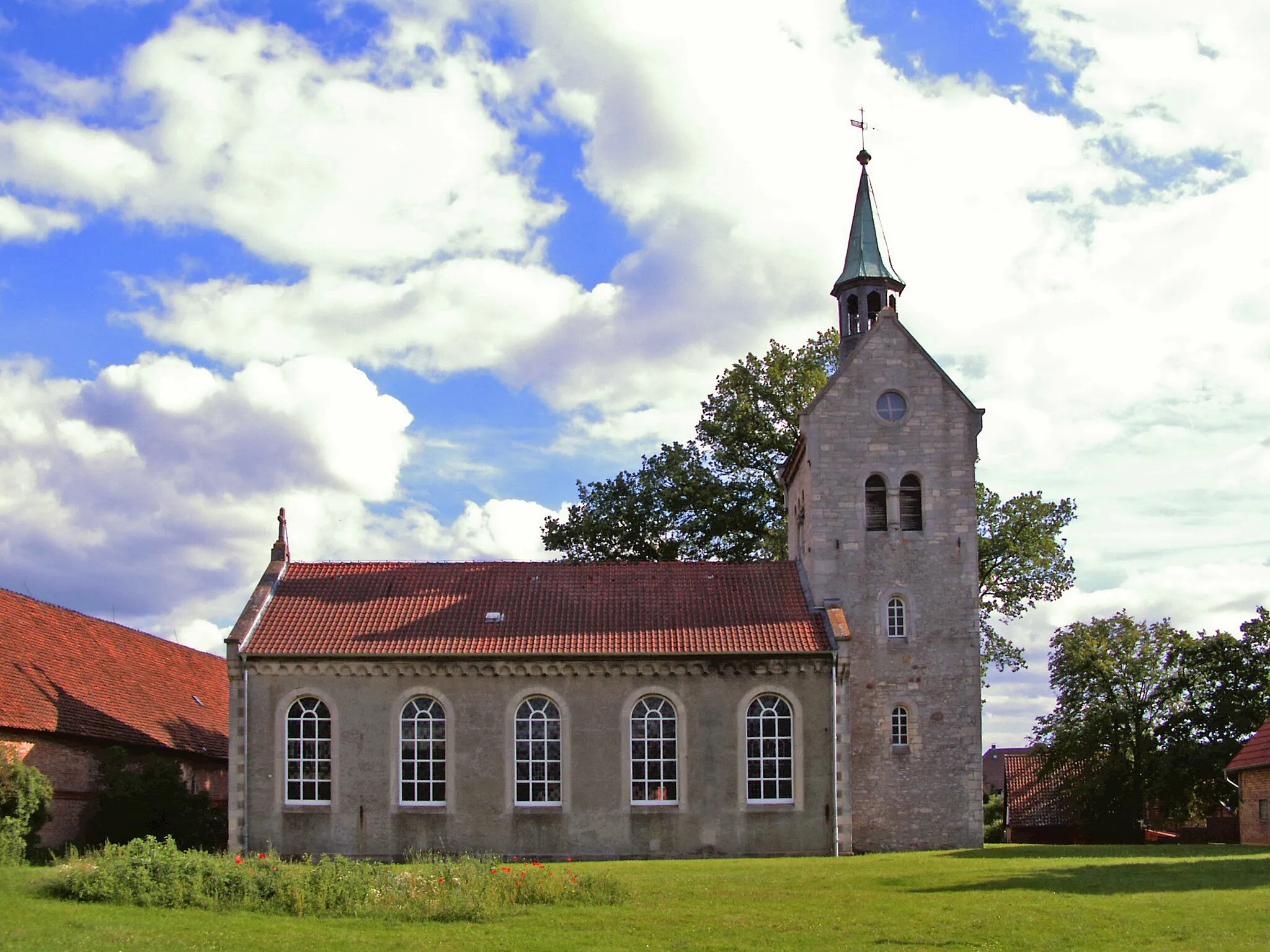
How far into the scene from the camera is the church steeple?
39844mm

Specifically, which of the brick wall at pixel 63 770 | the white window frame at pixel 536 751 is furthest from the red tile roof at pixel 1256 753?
the brick wall at pixel 63 770

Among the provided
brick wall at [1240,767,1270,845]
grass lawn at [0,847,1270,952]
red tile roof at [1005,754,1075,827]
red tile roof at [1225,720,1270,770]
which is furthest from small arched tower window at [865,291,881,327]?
red tile roof at [1005,754,1075,827]

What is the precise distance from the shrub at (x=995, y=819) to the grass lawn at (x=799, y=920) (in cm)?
3830

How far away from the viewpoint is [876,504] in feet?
121

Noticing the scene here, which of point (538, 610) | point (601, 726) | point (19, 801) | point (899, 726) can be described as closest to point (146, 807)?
point (19, 801)

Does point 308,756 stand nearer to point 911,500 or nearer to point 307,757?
point 307,757

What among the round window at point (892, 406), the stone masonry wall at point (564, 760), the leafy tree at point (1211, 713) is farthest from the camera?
the leafy tree at point (1211, 713)

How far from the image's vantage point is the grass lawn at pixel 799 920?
1694 centimetres

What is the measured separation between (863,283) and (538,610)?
14.4 metres

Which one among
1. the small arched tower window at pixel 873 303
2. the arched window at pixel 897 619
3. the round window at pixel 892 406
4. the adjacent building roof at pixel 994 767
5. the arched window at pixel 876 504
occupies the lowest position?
the adjacent building roof at pixel 994 767

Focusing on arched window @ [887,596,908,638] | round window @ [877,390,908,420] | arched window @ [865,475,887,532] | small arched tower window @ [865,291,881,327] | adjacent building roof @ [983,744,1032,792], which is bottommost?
adjacent building roof @ [983,744,1032,792]

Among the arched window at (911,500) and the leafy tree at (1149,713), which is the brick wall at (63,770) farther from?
the leafy tree at (1149,713)

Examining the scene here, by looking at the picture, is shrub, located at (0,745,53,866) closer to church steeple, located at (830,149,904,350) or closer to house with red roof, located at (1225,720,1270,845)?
church steeple, located at (830,149,904,350)

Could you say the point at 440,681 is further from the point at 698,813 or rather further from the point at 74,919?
the point at 74,919
